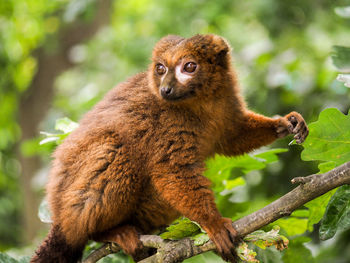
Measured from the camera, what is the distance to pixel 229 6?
7922 millimetres

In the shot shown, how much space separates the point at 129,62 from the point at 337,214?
5645 mm

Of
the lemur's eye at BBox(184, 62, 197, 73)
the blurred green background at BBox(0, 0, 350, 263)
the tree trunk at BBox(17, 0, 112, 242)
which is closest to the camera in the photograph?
the lemur's eye at BBox(184, 62, 197, 73)

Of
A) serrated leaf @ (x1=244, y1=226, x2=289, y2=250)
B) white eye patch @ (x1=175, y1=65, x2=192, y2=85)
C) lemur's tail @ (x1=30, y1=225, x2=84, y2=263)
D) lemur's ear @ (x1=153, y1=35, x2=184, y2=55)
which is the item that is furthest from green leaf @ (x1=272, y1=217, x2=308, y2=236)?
lemur's ear @ (x1=153, y1=35, x2=184, y2=55)

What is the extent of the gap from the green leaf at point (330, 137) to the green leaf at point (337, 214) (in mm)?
199

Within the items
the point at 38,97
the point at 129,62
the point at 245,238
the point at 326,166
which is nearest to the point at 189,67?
the point at 326,166

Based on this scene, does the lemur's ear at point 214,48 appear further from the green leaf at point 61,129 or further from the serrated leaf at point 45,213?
the serrated leaf at point 45,213

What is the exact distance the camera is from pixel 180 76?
12.1 feet

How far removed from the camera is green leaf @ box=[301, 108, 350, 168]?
2604 millimetres

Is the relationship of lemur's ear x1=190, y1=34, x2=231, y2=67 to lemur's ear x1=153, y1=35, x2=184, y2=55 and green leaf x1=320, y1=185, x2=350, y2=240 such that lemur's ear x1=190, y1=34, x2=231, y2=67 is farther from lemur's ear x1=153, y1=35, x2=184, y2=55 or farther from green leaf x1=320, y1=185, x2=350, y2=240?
green leaf x1=320, y1=185, x2=350, y2=240

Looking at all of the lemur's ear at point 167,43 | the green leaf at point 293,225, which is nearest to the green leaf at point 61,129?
the lemur's ear at point 167,43

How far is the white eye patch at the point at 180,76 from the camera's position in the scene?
3.68 metres

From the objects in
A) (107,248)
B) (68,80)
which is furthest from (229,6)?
(107,248)

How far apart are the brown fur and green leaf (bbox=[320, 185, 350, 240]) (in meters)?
0.65

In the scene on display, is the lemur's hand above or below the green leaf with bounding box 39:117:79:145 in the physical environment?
below
